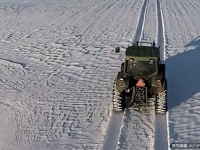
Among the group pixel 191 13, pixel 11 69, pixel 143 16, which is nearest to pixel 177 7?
pixel 191 13

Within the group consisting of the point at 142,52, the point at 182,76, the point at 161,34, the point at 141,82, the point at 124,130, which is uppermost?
the point at 142,52

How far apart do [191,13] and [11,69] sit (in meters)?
16.8

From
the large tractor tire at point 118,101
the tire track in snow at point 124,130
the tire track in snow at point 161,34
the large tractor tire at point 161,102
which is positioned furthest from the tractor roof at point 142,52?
the tire track in snow at point 161,34

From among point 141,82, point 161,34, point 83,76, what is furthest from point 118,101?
point 161,34

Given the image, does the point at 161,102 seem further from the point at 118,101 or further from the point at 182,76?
the point at 182,76

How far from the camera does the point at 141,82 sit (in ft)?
33.7

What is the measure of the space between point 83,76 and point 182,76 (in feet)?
12.0

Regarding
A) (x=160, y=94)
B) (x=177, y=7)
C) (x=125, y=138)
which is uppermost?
(x=177, y=7)

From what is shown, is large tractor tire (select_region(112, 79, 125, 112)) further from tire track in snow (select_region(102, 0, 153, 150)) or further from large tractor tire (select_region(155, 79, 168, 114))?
large tractor tire (select_region(155, 79, 168, 114))

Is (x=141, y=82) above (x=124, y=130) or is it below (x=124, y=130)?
above

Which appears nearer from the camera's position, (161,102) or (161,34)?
(161,102)

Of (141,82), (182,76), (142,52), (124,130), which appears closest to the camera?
(124,130)

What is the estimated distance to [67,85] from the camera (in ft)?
44.4

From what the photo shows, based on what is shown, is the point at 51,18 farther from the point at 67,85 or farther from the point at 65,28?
the point at 67,85
